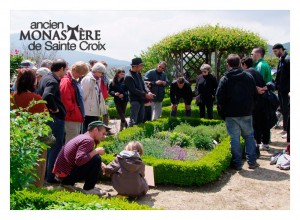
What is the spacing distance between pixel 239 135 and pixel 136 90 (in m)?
2.73

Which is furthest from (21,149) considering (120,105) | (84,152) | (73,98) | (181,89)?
(181,89)

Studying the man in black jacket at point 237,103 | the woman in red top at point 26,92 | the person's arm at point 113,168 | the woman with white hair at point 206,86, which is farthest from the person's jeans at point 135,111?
the woman in red top at point 26,92

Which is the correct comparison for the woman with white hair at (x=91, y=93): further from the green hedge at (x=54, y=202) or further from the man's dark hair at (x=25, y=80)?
the green hedge at (x=54, y=202)

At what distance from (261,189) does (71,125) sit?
3270 mm

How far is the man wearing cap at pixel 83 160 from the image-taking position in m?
5.91

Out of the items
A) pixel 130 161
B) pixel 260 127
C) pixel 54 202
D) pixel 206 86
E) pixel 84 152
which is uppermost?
pixel 206 86

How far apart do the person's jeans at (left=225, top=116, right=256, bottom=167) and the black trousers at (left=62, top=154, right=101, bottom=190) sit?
8.83ft

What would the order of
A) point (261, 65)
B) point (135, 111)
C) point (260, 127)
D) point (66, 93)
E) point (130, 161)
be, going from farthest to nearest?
point (135, 111) → point (261, 65) → point (260, 127) → point (66, 93) → point (130, 161)

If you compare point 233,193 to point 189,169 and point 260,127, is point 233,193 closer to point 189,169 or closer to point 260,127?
point 189,169

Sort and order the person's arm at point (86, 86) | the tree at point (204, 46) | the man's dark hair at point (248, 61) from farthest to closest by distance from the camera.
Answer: the tree at point (204, 46), the man's dark hair at point (248, 61), the person's arm at point (86, 86)

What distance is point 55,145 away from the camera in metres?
6.64

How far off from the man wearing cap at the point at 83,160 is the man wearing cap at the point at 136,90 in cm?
340

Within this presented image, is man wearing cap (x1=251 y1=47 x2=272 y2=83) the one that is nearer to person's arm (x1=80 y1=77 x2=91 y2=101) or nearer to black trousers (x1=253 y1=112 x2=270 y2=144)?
black trousers (x1=253 y1=112 x2=270 y2=144)

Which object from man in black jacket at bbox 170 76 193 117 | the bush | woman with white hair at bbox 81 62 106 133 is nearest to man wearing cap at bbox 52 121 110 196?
the bush
